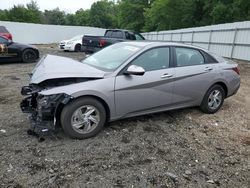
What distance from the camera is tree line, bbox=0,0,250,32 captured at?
3045 centimetres

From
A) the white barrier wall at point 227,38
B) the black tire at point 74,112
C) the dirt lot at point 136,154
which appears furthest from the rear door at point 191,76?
the white barrier wall at point 227,38

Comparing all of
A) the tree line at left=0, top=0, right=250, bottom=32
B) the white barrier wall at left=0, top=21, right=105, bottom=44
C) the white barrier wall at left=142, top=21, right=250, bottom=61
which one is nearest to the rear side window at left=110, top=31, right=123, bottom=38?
the white barrier wall at left=142, top=21, right=250, bottom=61

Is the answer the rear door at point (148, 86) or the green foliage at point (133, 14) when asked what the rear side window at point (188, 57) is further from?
the green foliage at point (133, 14)

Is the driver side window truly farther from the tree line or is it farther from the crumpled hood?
the tree line

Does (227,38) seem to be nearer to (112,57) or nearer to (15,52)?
(15,52)

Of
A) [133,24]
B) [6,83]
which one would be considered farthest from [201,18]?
Result: [6,83]

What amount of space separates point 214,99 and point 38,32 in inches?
1131

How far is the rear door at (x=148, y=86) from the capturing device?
473 cm

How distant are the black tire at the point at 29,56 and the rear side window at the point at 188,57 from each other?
30.5 ft

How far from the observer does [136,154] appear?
413 centimetres

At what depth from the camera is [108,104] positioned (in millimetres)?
4613

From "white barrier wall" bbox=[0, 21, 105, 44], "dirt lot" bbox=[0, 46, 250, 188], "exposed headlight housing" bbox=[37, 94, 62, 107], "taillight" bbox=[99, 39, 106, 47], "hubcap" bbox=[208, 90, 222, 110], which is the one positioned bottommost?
"white barrier wall" bbox=[0, 21, 105, 44]

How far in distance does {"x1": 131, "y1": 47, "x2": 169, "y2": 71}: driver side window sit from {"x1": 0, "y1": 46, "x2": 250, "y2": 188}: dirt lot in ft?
3.45

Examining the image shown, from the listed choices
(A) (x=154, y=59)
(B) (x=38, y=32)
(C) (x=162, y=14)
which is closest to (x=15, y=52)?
(A) (x=154, y=59)
